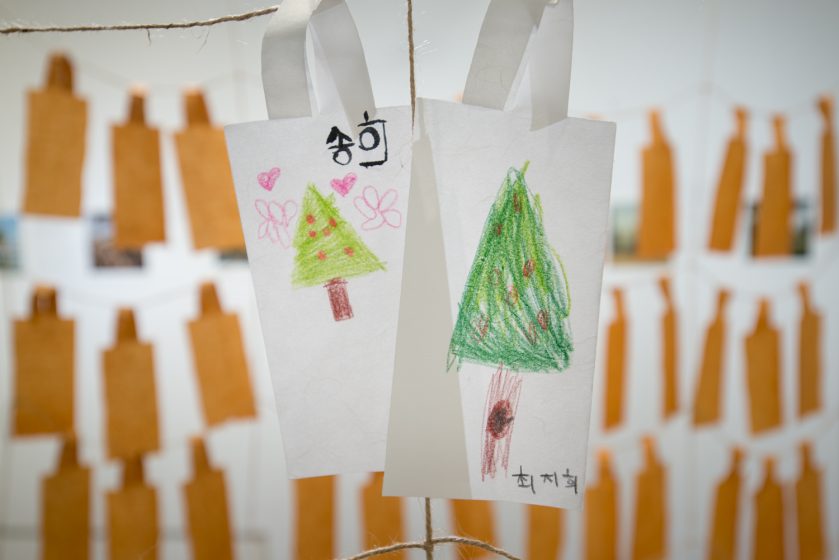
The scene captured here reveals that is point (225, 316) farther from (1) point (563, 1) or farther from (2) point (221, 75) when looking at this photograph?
(1) point (563, 1)

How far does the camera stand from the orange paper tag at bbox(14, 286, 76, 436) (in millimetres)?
914

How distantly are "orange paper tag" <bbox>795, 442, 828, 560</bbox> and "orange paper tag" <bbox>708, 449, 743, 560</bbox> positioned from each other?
123 millimetres

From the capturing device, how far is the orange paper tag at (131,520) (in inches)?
37.7

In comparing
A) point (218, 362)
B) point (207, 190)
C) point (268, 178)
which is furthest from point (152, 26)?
point (218, 362)

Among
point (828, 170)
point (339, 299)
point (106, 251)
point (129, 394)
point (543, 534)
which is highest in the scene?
point (828, 170)

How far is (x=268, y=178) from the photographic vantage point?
389mm

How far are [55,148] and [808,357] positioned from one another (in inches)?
49.2

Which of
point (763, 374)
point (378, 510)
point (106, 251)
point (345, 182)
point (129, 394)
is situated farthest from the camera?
point (106, 251)

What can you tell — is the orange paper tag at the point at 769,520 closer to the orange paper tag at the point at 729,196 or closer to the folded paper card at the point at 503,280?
the orange paper tag at the point at 729,196

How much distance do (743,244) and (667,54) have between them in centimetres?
42

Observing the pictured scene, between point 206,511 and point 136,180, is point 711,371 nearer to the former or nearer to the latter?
point 206,511

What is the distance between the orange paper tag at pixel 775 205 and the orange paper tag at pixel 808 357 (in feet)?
0.43

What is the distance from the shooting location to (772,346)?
113 centimetres

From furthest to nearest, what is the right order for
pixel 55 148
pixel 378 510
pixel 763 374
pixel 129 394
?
pixel 763 374, pixel 378 510, pixel 129 394, pixel 55 148
